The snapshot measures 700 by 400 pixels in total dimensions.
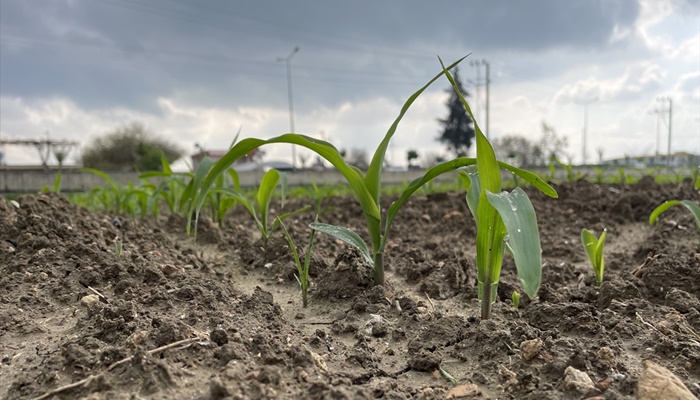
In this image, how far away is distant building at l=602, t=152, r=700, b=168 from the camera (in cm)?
606

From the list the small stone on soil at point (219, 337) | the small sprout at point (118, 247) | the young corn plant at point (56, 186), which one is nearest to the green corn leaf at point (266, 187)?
the small sprout at point (118, 247)

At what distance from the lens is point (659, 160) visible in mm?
6859

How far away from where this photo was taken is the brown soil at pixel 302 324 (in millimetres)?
1049

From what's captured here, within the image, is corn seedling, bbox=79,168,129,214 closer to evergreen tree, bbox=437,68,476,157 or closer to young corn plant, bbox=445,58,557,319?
young corn plant, bbox=445,58,557,319

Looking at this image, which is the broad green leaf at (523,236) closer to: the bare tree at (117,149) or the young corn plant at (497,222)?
the young corn plant at (497,222)

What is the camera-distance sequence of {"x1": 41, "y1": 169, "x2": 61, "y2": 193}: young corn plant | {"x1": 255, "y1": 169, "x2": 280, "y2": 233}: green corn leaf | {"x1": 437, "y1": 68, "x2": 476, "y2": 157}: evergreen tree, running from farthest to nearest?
{"x1": 437, "y1": 68, "x2": 476, "y2": 157}: evergreen tree, {"x1": 41, "y1": 169, "x2": 61, "y2": 193}: young corn plant, {"x1": 255, "y1": 169, "x2": 280, "y2": 233}: green corn leaf

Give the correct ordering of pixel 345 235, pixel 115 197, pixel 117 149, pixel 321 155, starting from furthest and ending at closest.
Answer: pixel 117 149, pixel 115 197, pixel 345 235, pixel 321 155

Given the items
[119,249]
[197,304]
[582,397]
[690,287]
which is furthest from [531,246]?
[119,249]

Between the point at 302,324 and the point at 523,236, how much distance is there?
0.88 meters

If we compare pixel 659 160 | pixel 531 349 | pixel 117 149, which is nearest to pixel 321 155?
pixel 531 349

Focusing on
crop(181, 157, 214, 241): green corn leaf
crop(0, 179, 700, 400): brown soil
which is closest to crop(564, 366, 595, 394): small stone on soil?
crop(0, 179, 700, 400): brown soil

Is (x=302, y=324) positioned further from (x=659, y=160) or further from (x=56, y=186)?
(x=659, y=160)

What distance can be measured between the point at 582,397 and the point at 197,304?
3.57 feet

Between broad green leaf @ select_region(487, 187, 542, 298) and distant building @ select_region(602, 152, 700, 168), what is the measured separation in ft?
18.7
